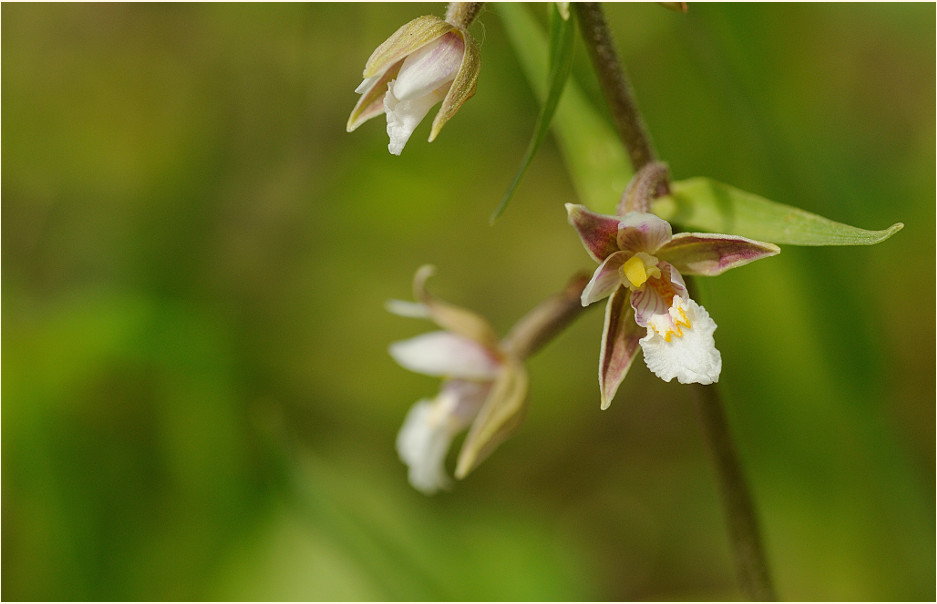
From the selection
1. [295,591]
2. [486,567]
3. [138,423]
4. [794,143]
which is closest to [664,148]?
[794,143]

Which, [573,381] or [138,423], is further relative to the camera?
[573,381]

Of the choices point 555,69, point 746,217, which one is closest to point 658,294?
point 746,217

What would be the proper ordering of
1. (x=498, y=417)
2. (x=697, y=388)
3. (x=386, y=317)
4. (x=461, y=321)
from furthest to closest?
(x=386, y=317), (x=461, y=321), (x=498, y=417), (x=697, y=388)

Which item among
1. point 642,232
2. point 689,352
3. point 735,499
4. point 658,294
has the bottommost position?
point 735,499

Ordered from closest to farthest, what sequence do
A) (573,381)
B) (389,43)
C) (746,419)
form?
(389,43) < (746,419) < (573,381)

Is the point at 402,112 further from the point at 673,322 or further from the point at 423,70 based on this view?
the point at 673,322

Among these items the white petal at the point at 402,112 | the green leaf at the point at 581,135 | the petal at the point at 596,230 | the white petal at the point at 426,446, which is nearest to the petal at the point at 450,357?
the white petal at the point at 426,446

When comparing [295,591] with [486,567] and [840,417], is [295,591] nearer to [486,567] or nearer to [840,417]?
[486,567]
